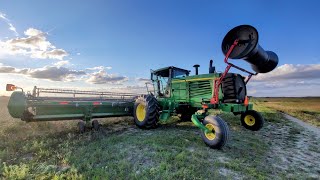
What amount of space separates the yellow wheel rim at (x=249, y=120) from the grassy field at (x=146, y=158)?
1456mm

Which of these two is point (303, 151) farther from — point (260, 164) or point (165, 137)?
point (165, 137)

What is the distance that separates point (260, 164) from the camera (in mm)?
6297

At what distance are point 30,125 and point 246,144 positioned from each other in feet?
29.0

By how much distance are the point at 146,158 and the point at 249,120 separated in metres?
6.62

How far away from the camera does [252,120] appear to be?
10719 mm

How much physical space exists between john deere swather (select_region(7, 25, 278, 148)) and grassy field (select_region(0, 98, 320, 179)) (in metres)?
0.77

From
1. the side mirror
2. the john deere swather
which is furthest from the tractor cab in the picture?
the side mirror

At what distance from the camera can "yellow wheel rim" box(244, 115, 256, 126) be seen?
1067 cm

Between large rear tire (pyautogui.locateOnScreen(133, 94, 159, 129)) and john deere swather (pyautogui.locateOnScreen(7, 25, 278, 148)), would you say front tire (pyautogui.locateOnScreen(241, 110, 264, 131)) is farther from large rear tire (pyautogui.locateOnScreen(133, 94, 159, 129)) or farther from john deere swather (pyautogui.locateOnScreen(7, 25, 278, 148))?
large rear tire (pyautogui.locateOnScreen(133, 94, 159, 129))

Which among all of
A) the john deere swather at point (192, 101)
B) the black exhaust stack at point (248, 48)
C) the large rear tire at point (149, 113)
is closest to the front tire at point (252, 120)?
the john deere swather at point (192, 101)

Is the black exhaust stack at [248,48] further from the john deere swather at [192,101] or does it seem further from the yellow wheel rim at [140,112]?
the yellow wheel rim at [140,112]

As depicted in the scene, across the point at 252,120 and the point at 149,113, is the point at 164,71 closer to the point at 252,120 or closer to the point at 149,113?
the point at 149,113

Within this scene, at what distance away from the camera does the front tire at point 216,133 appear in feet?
23.0

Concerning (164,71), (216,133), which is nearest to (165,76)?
(164,71)
